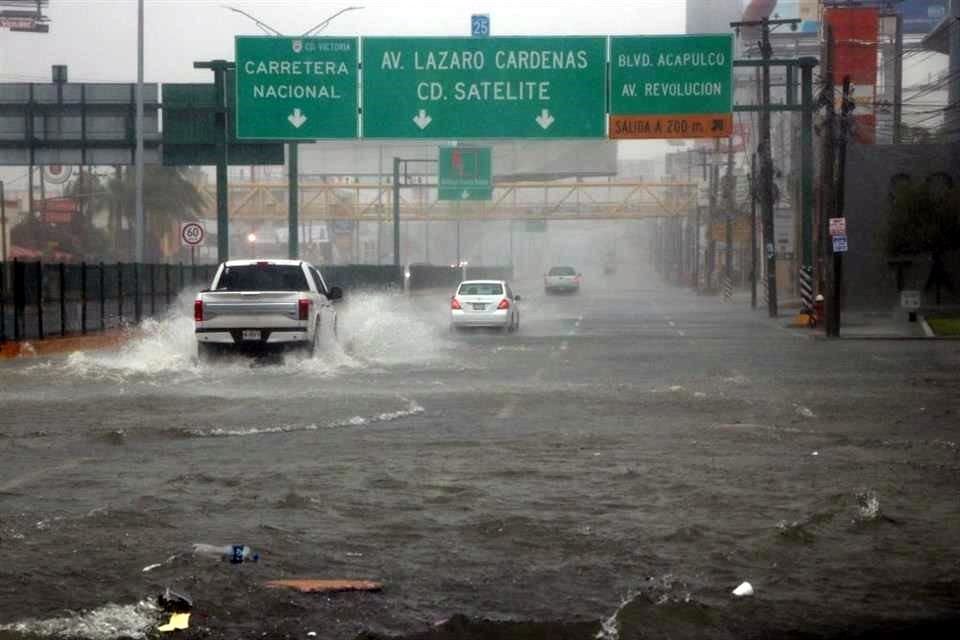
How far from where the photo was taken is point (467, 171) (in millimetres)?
66625

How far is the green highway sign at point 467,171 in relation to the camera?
66312mm

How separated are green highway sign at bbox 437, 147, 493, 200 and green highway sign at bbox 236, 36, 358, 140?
2836 centimetres

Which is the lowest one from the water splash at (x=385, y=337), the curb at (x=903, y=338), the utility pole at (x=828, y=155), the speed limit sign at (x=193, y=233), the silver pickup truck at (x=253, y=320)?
the curb at (x=903, y=338)

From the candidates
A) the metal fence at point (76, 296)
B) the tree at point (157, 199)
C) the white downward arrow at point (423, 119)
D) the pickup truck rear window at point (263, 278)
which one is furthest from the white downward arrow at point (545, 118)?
the tree at point (157, 199)

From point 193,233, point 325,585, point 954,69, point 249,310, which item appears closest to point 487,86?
point 193,233

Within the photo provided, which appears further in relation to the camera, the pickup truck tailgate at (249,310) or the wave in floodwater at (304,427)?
the pickup truck tailgate at (249,310)

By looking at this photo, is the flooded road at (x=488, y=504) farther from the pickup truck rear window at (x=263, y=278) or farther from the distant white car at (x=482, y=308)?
the distant white car at (x=482, y=308)

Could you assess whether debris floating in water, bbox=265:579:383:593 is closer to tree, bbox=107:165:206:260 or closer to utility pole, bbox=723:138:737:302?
utility pole, bbox=723:138:737:302

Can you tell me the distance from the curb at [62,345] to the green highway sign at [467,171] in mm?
30020

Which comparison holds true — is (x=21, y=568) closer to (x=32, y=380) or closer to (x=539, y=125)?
(x=32, y=380)

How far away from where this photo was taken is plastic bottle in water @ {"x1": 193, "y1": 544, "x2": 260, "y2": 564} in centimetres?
916

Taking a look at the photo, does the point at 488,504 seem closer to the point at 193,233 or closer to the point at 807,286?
the point at 193,233

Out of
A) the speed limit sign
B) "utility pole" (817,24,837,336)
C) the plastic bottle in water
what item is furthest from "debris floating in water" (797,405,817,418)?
the speed limit sign

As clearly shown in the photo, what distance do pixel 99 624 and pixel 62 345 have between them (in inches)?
1055
